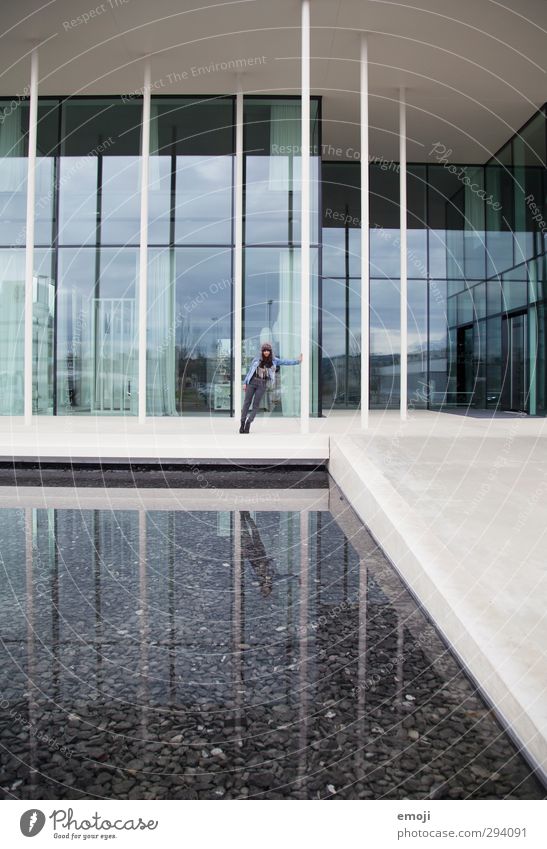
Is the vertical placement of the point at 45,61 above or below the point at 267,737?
above

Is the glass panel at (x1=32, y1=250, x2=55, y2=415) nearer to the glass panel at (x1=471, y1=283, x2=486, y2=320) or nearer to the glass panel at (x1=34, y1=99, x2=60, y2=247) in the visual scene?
the glass panel at (x1=34, y1=99, x2=60, y2=247)

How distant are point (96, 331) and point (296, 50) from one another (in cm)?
684

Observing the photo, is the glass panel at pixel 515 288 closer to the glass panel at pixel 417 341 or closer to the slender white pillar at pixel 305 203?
the glass panel at pixel 417 341

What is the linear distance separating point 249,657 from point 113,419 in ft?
38.4

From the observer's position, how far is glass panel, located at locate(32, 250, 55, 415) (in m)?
14.8

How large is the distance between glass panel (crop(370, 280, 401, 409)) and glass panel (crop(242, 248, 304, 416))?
7062 millimetres

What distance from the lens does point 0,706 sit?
2648 millimetres

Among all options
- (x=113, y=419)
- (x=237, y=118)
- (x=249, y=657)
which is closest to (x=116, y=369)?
(x=113, y=419)

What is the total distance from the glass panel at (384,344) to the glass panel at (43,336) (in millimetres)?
→ 9659

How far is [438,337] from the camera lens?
2020cm

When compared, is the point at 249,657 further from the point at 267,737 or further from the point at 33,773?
the point at 33,773

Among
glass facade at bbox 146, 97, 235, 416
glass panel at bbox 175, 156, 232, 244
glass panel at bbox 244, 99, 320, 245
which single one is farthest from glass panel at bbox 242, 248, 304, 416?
glass panel at bbox 175, 156, 232, 244
